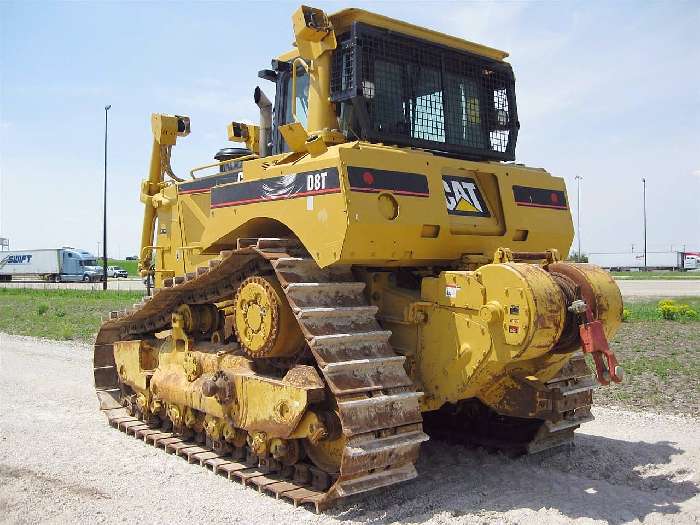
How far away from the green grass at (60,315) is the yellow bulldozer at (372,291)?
33.3ft

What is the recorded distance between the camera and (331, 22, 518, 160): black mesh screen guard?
20.5 feet

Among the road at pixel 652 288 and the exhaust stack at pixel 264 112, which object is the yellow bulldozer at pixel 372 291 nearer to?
the exhaust stack at pixel 264 112

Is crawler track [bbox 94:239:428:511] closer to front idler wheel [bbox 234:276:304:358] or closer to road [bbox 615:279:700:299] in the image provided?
front idler wheel [bbox 234:276:304:358]

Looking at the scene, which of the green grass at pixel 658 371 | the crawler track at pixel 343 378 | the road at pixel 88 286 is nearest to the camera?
the crawler track at pixel 343 378

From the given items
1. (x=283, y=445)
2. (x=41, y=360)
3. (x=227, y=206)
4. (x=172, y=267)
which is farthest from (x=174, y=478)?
(x=41, y=360)

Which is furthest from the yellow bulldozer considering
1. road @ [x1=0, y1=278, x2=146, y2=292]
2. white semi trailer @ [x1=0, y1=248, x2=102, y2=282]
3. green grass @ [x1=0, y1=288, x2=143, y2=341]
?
white semi trailer @ [x1=0, y1=248, x2=102, y2=282]

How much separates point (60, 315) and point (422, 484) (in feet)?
58.3

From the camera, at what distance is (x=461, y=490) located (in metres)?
5.69

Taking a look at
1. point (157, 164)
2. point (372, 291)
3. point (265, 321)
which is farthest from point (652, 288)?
point (265, 321)

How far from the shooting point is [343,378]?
5043 mm

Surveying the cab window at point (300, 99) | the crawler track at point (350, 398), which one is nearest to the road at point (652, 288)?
the crawler track at point (350, 398)

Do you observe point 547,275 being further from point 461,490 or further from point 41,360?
point 41,360

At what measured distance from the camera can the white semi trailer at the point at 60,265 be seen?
54.4 metres

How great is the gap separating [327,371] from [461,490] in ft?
5.37
